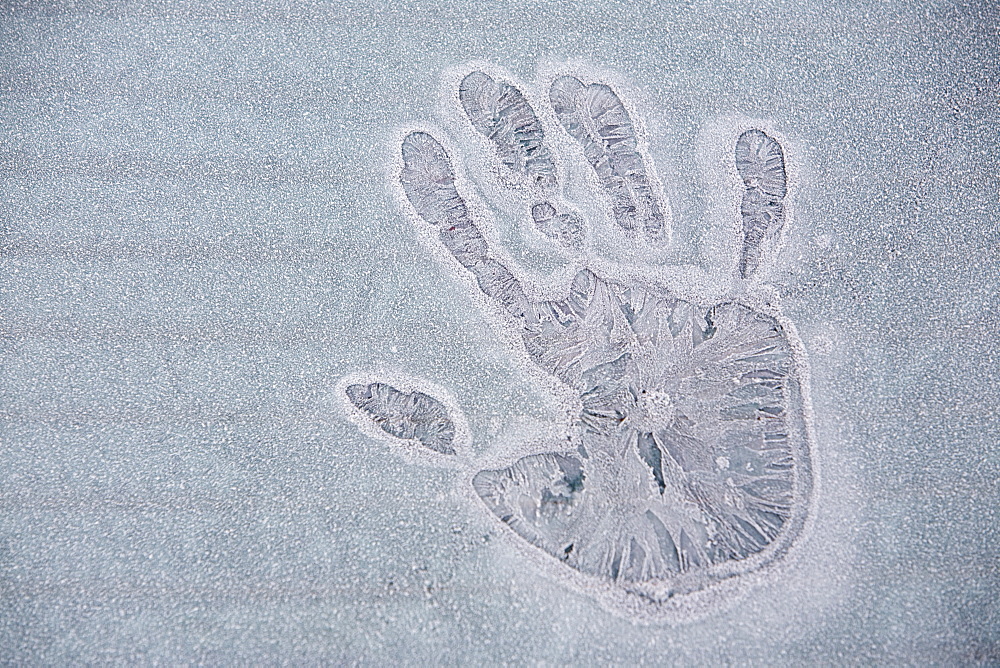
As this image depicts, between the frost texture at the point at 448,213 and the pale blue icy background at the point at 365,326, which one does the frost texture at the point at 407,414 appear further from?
the frost texture at the point at 448,213

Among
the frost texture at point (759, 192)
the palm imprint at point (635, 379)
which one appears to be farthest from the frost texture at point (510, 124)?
the frost texture at point (759, 192)

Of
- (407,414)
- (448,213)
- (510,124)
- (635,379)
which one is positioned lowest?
(407,414)

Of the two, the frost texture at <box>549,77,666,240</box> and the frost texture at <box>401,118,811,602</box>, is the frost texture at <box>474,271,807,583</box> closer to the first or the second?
the frost texture at <box>401,118,811,602</box>

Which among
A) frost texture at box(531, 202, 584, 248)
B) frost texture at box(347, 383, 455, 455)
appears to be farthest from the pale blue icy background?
frost texture at box(531, 202, 584, 248)

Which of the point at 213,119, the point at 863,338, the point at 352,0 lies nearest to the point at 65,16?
the point at 213,119

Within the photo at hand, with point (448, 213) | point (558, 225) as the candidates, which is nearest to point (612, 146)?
point (558, 225)

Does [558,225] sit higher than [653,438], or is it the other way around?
[558,225]

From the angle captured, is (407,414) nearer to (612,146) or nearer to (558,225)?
(558,225)
